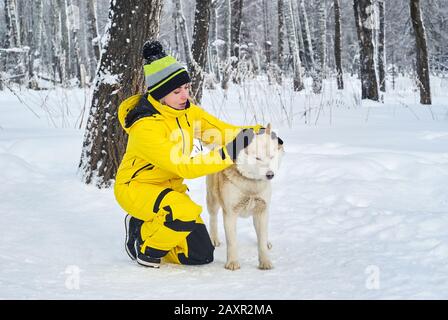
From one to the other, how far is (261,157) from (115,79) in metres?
2.40

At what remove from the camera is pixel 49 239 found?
350 centimetres

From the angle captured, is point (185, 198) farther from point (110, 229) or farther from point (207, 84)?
point (207, 84)

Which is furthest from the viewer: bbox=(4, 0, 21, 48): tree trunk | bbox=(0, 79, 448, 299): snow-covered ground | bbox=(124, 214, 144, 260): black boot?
bbox=(4, 0, 21, 48): tree trunk

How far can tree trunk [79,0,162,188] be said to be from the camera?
467 centimetres

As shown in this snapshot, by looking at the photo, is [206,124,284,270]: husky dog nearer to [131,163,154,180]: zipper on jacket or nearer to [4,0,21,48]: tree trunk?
→ [131,163,154,180]: zipper on jacket

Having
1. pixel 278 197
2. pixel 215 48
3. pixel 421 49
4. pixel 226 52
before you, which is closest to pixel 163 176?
pixel 278 197

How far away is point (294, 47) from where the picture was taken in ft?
47.5

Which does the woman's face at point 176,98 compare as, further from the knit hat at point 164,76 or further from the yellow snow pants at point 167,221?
the yellow snow pants at point 167,221

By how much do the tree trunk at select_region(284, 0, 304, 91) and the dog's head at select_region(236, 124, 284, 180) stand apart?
395 inches

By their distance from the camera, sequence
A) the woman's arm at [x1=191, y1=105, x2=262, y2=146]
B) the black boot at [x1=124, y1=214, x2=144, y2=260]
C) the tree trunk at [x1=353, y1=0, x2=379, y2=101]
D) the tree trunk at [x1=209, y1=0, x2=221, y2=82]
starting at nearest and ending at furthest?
the black boot at [x1=124, y1=214, x2=144, y2=260] < the woman's arm at [x1=191, y1=105, x2=262, y2=146] < the tree trunk at [x1=353, y1=0, x2=379, y2=101] < the tree trunk at [x1=209, y1=0, x2=221, y2=82]

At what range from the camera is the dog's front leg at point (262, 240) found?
9.73ft

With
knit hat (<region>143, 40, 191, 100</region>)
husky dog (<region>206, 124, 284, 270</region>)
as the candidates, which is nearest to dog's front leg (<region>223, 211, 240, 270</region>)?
husky dog (<region>206, 124, 284, 270</region>)

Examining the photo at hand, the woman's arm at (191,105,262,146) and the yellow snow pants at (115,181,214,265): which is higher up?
the woman's arm at (191,105,262,146)
